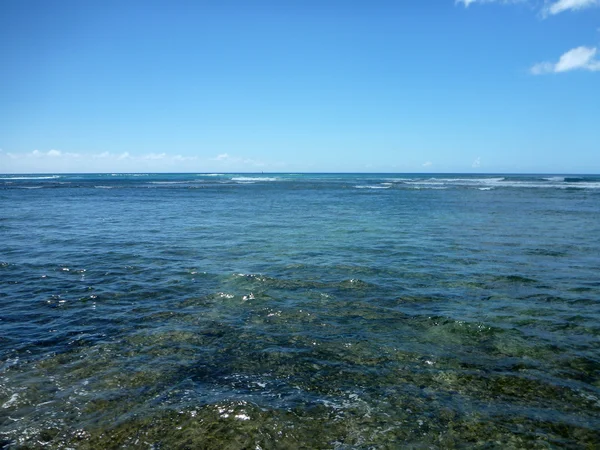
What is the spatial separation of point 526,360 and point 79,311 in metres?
11.5

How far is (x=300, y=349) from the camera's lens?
834cm

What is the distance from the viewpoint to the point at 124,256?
17.1 metres

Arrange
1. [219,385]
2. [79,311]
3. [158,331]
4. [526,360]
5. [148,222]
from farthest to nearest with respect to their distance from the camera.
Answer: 1. [148,222]
2. [79,311]
3. [158,331]
4. [526,360]
5. [219,385]

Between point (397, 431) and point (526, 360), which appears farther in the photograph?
point (526, 360)

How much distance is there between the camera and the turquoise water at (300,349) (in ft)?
A: 19.3

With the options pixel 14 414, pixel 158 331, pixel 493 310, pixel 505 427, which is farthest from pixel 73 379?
pixel 493 310

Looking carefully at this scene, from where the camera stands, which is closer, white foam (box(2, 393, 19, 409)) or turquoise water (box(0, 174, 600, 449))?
turquoise water (box(0, 174, 600, 449))

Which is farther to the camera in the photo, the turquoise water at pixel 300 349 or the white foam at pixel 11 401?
the white foam at pixel 11 401

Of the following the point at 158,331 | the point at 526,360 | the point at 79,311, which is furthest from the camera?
the point at 79,311

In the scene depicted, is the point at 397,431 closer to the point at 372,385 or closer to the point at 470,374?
the point at 372,385

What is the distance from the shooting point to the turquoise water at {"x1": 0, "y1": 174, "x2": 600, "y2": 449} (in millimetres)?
5887

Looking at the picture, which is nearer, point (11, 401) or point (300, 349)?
point (11, 401)

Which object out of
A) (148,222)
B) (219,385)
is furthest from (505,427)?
(148,222)

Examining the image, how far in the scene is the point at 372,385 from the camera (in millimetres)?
7020
